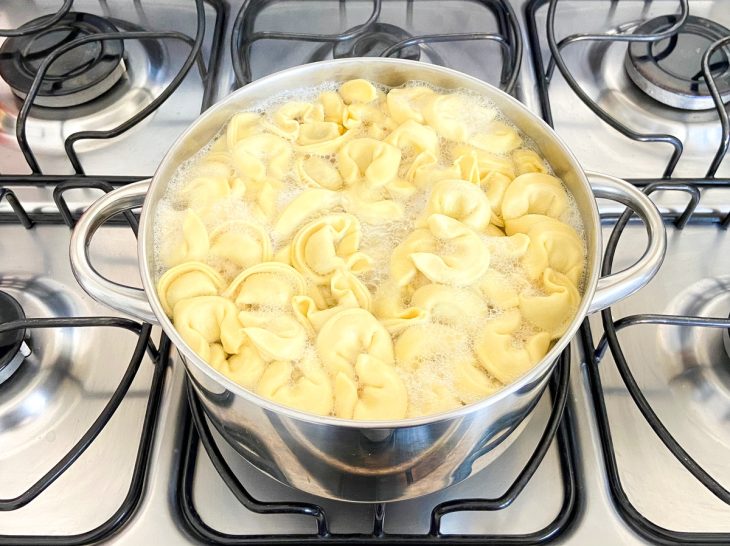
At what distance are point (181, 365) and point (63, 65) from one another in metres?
0.45

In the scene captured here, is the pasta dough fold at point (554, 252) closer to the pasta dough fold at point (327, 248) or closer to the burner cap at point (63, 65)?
the pasta dough fold at point (327, 248)

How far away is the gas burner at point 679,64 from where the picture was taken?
2.88 ft

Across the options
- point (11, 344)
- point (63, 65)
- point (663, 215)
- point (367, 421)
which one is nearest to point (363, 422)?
point (367, 421)

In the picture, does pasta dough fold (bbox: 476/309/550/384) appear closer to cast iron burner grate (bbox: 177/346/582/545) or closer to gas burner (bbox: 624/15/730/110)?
cast iron burner grate (bbox: 177/346/582/545)

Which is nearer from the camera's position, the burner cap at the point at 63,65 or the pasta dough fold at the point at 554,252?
the pasta dough fold at the point at 554,252

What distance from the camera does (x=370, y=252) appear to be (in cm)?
63

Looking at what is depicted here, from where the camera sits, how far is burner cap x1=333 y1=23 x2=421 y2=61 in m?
0.91

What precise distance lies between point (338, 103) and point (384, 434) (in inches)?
15.2

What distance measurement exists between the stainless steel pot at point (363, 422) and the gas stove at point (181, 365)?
0.16ft

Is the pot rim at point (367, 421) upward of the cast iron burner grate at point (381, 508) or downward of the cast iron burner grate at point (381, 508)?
upward

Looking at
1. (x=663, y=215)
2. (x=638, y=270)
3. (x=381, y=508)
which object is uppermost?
(x=638, y=270)

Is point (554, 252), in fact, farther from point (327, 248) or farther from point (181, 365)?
point (181, 365)

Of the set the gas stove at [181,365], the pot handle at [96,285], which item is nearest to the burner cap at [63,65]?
the gas stove at [181,365]

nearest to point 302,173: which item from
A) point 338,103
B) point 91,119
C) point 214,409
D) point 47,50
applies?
point 338,103
